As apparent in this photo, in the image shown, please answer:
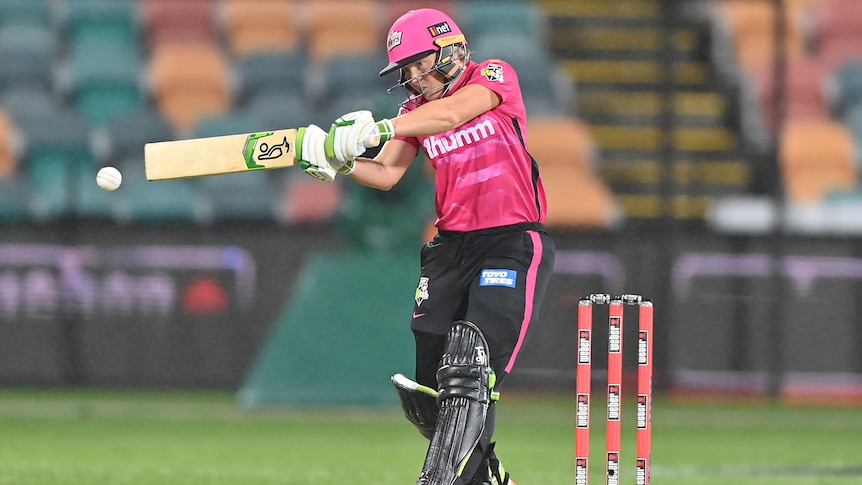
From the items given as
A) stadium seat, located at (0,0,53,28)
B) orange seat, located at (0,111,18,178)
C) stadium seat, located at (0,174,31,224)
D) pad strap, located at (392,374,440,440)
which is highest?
stadium seat, located at (0,0,53,28)

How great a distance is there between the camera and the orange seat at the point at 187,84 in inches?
591

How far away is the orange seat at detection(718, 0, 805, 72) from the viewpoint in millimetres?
15742

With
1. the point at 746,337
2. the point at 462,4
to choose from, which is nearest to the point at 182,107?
the point at 462,4

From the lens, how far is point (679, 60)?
50.3ft

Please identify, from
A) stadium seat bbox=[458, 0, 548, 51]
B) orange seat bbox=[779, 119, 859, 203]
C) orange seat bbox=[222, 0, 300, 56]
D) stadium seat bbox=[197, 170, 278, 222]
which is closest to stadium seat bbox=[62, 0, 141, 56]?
orange seat bbox=[222, 0, 300, 56]

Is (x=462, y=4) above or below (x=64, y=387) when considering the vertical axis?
above

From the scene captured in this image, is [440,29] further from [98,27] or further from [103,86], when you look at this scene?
[98,27]

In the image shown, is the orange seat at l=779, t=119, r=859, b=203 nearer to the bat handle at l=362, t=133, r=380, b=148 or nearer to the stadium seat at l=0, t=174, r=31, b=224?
the stadium seat at l=0, t=174, r=31, b=224

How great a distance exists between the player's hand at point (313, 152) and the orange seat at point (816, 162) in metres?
10.7

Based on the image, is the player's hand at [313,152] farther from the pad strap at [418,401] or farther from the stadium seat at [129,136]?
the stadium seat at [129,136]

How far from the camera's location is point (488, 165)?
5430 mm

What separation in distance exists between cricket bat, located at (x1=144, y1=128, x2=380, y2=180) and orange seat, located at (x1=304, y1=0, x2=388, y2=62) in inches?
405

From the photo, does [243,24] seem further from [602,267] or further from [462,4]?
[602,267]

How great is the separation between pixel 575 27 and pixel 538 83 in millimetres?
785
